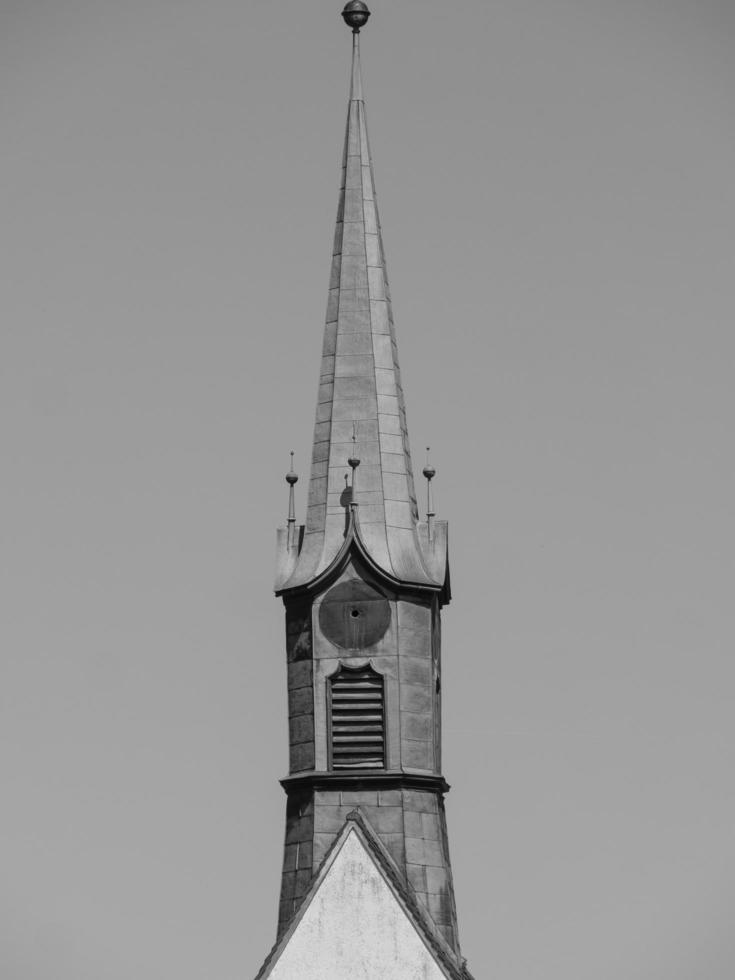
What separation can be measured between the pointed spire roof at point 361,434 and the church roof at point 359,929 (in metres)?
5.46

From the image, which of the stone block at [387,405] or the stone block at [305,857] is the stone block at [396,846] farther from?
the stone block at [387,405]

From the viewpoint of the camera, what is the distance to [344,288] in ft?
269

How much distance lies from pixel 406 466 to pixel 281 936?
9.86 m

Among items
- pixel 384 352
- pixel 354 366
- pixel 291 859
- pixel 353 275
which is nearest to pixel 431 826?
pixel 291 859

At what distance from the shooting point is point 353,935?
75438 millimetres

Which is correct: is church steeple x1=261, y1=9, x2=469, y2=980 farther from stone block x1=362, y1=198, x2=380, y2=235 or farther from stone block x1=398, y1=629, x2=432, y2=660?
stone block x1=362, y1=198, x2=380, y2=235

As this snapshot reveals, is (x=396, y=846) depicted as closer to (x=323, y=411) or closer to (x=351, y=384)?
(x=323, y=411)

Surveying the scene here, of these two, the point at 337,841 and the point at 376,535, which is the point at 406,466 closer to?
the point at 376,535

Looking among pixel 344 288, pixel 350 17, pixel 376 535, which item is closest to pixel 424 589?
pixel 376 535

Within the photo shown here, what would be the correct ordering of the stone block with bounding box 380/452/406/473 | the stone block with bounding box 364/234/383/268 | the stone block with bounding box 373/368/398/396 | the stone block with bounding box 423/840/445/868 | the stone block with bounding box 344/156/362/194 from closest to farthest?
the stone block with bounding box 423/840/445/868
the stone block with bounding box 380/452/406/473
the stone block with bounding box 373/368/398/396
the stone block with bounding box 364/234/383/268
the stone block with bounding box 344/156/362/194

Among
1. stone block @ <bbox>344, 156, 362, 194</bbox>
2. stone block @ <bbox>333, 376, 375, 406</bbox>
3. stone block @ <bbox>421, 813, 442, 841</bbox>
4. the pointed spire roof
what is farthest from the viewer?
stone block @ <bbox>344, 156, 362, 194</bbox>

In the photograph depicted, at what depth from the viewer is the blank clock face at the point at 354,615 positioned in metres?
78.3

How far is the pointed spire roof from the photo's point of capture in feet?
260

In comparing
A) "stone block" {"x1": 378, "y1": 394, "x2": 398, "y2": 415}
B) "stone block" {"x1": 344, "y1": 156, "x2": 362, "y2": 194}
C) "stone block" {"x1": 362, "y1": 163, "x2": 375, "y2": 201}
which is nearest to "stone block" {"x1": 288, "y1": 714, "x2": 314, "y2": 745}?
"stone block" {"x1": 378, "y1": 394, "x2": 398, "y2": 415}
